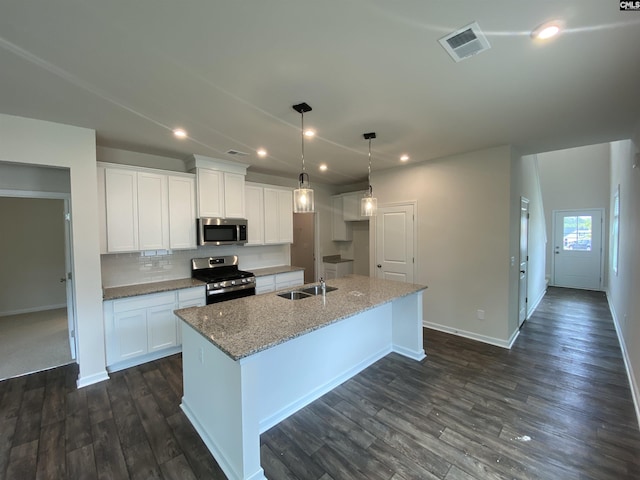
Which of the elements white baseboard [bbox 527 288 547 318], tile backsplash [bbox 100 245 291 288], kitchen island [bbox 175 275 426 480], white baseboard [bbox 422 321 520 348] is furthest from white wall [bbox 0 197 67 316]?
white baseboard [bbox 527 288 547 318]

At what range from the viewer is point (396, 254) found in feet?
15.6

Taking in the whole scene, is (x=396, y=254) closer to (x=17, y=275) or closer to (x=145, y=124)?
(x=145, y=124)

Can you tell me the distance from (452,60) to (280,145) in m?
2.14

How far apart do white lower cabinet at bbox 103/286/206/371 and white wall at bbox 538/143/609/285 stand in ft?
29.1

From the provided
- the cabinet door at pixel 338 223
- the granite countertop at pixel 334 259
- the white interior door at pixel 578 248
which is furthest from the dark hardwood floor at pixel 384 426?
the white interior door at pixel 578 248

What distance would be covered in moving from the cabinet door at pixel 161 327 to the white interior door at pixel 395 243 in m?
3.37

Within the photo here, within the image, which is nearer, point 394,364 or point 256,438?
point 256,438

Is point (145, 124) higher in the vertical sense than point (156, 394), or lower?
higher

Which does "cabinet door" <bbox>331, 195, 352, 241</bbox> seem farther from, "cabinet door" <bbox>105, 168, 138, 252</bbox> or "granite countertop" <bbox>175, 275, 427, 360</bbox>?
"cabinet door" <bbox>105, 168, 138, 252</bbox>

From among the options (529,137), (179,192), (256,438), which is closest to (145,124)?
(179,192)

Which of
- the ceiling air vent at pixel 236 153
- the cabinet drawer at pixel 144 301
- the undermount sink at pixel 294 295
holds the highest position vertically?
the ceiling air vent at pixel 236 153

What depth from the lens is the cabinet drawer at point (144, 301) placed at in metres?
3.06

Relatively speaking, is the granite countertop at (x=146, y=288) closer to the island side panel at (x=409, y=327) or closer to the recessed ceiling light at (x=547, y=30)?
the island side panel at (x=409, y=327)

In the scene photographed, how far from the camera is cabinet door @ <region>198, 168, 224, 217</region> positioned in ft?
12.8
